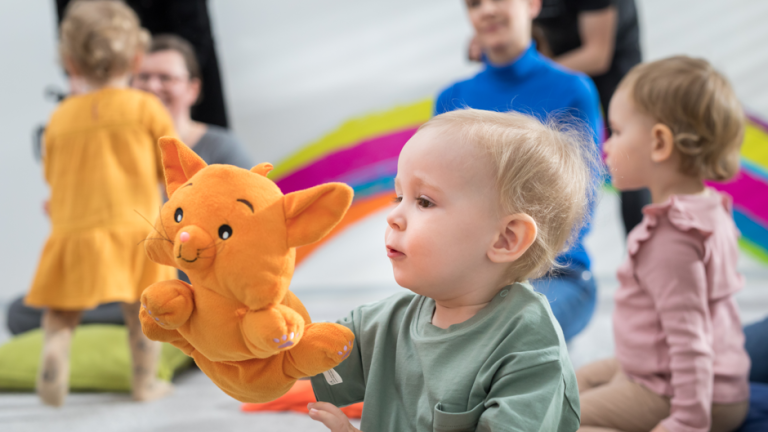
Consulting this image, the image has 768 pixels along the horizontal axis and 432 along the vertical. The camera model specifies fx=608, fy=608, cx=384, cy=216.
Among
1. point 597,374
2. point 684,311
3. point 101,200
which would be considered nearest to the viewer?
point 684,311

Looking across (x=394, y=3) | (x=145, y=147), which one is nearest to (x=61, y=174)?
(x=145, y=147)

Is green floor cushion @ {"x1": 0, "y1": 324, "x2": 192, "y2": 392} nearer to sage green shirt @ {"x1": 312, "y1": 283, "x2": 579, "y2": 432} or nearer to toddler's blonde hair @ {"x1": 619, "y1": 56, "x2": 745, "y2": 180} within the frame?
sage green shirt @ {"x1": 312, "y1": 283, "x2": 579, "y2": 432}

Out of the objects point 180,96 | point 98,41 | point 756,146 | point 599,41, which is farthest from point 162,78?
point 756,146

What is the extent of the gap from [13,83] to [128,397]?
198cm

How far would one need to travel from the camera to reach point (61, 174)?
5.65ft

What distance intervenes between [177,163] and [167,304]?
181 mm

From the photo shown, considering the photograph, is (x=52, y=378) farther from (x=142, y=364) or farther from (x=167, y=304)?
(x=167, y=304)

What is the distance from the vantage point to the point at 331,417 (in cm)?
70

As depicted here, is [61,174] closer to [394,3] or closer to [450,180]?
[450,180]

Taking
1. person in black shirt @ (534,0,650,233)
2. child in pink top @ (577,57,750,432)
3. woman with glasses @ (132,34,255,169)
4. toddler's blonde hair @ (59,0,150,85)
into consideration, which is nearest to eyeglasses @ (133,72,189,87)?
woman with glasses @ (132,34,255,169)

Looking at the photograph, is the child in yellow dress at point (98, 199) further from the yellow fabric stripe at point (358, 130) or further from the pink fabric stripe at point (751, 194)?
the pink fabric stripe at point (751, 194)

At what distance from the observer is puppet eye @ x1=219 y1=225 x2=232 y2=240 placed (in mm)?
625

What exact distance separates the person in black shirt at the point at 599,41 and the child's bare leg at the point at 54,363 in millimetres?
1657

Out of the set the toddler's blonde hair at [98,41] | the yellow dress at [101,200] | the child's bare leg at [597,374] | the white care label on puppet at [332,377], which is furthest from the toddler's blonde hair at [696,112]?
the toddler's blonde hair at [98,41]
